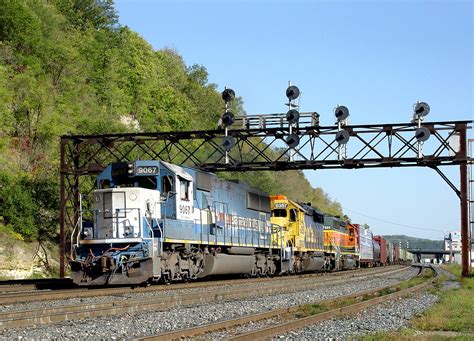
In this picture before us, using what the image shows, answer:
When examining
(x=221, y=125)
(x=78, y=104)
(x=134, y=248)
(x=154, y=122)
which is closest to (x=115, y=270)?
(x=134, y=248)

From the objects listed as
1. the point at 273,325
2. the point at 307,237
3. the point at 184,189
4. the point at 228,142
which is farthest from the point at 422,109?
the point at 273,325

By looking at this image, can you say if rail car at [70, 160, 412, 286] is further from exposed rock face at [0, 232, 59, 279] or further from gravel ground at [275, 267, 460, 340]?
exposed rock face at [0, 232, 59, 279]

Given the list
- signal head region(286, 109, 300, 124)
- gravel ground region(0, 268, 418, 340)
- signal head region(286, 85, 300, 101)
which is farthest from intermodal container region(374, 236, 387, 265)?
gravel ground region(0, 268, 418, 340)

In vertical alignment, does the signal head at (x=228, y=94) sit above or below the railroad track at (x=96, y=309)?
above

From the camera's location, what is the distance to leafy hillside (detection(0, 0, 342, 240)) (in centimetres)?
3297

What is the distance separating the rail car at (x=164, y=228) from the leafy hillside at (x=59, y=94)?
A: 1050 centimetres

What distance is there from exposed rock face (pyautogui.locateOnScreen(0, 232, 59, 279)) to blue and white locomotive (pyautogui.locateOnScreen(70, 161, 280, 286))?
901 centimetres

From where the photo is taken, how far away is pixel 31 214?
30.9 m

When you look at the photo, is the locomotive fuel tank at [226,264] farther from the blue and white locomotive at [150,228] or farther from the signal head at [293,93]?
the signal head at [293,93]

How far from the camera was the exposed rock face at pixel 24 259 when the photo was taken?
28.3m

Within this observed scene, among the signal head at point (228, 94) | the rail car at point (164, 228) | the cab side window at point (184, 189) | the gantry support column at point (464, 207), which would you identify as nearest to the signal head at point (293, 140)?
the rail car at point (164, 228)

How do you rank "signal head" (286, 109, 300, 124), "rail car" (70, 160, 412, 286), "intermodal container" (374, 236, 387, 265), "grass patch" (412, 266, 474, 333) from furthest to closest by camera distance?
"intermodal container" (374, 236, 387, 265) < "signal head" (286, 109, 300, 124) < "rail car" (70, 160, 412, 286) < "grass patch" (412, 266, 474, 333)

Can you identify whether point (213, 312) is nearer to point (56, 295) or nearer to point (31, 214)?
point (56, 295)

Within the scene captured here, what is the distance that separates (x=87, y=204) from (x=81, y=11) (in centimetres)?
4976
